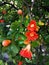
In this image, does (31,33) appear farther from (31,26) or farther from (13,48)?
(13,48)

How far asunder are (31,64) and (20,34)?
1260 mm

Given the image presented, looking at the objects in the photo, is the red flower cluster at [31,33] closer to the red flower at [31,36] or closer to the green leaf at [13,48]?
the red flower at [31,36]

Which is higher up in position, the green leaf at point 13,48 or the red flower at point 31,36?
the red flower at point 31,36

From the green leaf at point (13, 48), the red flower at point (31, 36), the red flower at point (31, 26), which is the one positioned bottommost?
the green leaf at point (13, 48)

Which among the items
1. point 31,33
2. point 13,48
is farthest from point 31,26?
point 13,48

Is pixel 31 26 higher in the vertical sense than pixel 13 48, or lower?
higher

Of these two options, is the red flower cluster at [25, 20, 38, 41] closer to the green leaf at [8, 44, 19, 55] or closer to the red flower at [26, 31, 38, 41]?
the red flower at [26, 31, 38, 41]

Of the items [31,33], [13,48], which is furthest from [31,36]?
[13,48]

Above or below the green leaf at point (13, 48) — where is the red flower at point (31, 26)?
above

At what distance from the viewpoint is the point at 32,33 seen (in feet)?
3.73

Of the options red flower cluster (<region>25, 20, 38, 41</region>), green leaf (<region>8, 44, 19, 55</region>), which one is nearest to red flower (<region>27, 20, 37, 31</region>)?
red flower cluster (<region>25, 20, 38, 41</region>)

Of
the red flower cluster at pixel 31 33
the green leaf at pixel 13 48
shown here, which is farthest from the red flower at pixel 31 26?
the green leaf at pixel 13 48

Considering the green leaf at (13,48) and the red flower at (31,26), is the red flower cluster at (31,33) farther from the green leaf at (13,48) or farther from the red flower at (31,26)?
the green leaf at (13,48)

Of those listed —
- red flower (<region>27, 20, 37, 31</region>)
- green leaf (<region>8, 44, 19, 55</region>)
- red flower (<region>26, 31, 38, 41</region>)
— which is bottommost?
green leaf (<region>8, 44, 19, 55</region>)
